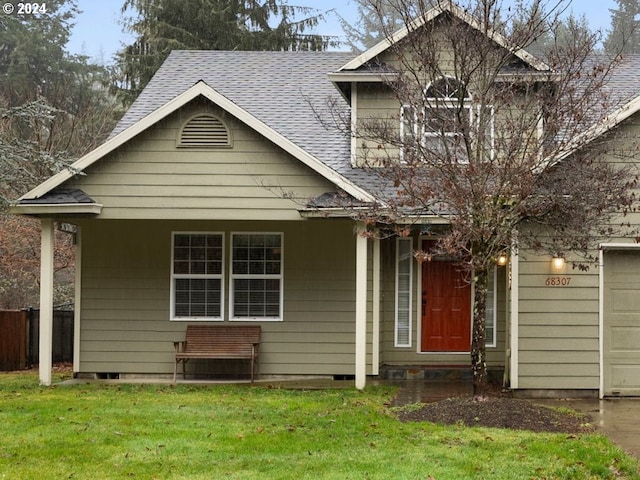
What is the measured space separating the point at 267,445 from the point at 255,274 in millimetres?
6154

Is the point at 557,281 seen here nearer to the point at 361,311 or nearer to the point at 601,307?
the point at 601,307

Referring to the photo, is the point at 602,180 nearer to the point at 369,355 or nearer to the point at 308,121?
the point at 369,355

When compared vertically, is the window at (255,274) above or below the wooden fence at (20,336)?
above

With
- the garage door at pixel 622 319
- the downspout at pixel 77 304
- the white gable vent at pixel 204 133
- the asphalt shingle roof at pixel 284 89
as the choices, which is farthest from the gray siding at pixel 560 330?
the downspout at pixel 77 304

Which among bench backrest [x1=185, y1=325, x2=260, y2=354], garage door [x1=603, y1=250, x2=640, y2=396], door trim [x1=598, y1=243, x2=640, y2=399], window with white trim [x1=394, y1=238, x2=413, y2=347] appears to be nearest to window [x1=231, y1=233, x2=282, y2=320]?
bench backrest [x1=185, y1=325, x2=260, y2=354]

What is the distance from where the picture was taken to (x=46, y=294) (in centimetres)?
1313

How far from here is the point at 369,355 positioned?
13.8 metres

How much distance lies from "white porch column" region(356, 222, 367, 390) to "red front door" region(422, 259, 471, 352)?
2194 millimetres

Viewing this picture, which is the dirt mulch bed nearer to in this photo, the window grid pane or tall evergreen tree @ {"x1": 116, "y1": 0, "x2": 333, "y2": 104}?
→ the window grid pane

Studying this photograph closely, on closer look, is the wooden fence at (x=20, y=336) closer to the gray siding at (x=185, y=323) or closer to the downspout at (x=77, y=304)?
the downspout at (x=77, y=304)

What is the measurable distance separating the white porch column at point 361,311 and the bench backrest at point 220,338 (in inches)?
76.3

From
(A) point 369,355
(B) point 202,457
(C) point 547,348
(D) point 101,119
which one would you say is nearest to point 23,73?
(D) point 101,119

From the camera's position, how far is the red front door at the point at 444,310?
1470 centimetres

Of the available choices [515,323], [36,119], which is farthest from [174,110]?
[36,119]
